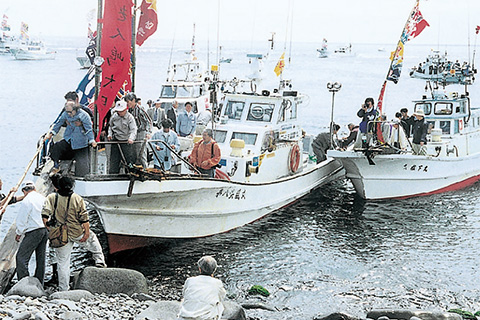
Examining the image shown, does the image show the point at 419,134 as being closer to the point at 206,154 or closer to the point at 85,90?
the point at 206,154

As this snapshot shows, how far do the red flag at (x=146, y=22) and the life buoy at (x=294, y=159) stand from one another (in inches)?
199

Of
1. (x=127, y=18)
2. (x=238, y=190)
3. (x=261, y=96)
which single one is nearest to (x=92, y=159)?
(x=127, y=18)

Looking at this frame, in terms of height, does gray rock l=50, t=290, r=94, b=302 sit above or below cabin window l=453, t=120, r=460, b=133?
below

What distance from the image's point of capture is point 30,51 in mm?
112125

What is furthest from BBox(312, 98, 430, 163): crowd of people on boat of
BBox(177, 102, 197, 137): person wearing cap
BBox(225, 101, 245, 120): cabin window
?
BBox(177, 102, 197, 137): person wearing cap

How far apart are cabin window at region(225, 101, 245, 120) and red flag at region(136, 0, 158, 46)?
2965 mm

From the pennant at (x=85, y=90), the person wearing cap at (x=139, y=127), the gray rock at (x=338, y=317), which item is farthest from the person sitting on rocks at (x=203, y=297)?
the pennant at (x=85, y=90)

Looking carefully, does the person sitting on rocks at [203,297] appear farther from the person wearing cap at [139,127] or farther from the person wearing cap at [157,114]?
the person wearing cap at [157,114]

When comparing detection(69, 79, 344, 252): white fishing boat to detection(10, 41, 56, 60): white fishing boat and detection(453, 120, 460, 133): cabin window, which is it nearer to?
detection(453, 120, 460, 133): cabin window

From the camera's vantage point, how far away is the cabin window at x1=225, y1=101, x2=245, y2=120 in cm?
1695

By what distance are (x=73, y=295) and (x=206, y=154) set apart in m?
5.13

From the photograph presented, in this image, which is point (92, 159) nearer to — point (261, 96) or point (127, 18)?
point (127, 18)

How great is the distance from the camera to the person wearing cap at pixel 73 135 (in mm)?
11023

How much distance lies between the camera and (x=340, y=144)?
66.8ft
